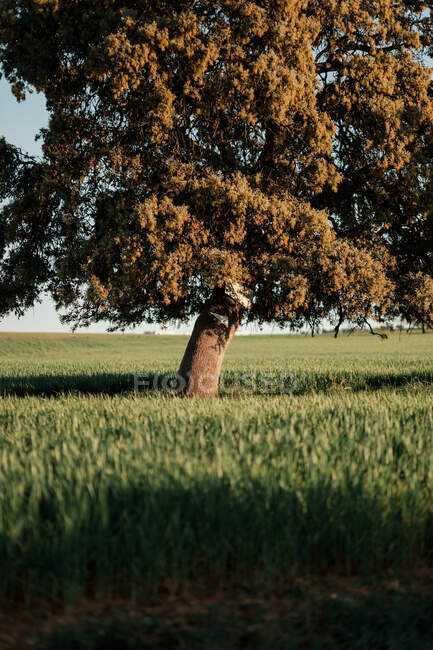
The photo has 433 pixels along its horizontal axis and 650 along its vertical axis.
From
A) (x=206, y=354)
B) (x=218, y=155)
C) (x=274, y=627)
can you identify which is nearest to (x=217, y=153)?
(x=218, y=155)

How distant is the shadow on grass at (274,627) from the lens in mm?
3012

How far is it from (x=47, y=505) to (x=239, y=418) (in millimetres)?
3565

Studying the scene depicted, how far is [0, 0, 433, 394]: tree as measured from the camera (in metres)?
10.3

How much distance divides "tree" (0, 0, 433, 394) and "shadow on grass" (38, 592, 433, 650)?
763 cm

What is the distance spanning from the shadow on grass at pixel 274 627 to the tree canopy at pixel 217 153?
7.65 m

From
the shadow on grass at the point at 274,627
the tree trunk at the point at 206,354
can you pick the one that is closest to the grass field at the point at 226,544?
the shadow on grass at the point at 274,627

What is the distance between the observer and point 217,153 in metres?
11.7

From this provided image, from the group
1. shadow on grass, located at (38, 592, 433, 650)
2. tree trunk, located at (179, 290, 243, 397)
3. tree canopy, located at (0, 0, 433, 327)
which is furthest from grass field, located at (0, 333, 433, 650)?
tree trunk, located at (179, 290, 243, 397)

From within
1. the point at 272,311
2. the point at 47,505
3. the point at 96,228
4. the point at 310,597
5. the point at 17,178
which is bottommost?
the point at 310,597

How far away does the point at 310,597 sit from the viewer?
11.5ft

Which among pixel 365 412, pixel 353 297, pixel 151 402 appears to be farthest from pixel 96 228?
pixel 365 412

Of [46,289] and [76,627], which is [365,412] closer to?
[76,627]

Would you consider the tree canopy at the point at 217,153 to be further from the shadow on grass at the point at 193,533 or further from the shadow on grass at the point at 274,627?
the shadow on grass at the point at 274,627

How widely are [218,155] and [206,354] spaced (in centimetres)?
521
